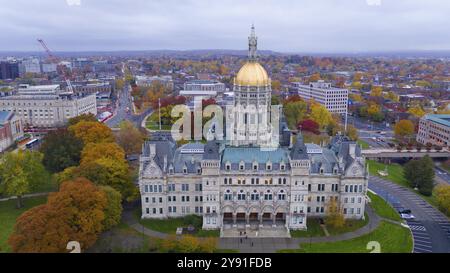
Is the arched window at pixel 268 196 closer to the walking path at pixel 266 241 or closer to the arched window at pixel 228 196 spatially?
the arched window at pixel 228 196

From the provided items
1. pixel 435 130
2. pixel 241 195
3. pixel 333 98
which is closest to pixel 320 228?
pixel 241 195

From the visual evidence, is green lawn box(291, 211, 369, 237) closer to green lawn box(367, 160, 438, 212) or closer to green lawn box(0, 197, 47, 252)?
green lawn box(367, 160, 438, 212)

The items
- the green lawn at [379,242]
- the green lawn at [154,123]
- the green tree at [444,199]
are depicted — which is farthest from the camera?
the green lawn at [154,123]

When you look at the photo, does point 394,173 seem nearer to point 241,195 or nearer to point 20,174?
point 241,195

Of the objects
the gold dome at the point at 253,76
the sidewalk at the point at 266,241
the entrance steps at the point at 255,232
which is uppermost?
the gold dome at the point at 253,76

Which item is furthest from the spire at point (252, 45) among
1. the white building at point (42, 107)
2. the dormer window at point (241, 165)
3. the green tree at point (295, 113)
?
the white building at point (42, 107)

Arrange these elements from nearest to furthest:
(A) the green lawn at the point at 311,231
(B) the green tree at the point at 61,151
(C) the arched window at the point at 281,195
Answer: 1. (A) the green lawn at the point at 311,231
2. (C) the arched window at the point at 281,195
3. (B) the green tree at the point at 61,151

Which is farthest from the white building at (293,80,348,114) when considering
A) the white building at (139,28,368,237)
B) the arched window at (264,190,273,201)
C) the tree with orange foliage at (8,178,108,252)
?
the tree with orange foliage at (8,178,108,252)
